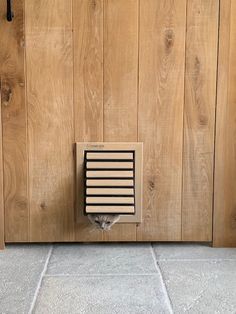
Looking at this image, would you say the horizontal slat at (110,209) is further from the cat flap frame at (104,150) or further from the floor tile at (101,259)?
the floor tile at (101,259)

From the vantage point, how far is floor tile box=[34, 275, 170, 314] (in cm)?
119

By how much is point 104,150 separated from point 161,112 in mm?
243

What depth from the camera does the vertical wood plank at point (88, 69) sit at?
1.52 meters

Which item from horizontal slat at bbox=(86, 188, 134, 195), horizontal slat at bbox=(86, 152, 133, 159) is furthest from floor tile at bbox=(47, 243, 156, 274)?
horizontal slat at bbox=(86, 152, 133, 159)

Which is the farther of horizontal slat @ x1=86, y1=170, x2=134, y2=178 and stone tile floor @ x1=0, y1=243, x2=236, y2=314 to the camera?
horizontal slat @ x1=86, y1=170, x2=134, y2=178

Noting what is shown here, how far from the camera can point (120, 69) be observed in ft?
5.10

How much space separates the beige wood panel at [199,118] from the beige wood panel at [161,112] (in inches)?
1.0

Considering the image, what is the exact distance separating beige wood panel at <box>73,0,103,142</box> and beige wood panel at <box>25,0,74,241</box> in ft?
0.08

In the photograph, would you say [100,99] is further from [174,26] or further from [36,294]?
[36,294]

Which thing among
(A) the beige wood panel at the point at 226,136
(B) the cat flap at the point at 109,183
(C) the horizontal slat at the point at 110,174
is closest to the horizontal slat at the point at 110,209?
(B) the cat flap at the point at 109,183

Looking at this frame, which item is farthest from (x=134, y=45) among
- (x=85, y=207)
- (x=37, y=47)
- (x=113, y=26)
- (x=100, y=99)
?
(x=85, y=207)

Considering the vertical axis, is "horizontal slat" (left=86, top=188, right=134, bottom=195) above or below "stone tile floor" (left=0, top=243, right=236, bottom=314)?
above

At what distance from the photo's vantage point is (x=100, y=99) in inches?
61.7

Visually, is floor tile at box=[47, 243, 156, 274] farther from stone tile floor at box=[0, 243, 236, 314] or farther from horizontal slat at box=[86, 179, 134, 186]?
horizontal slat at box=[86, 179, 134, 186]
